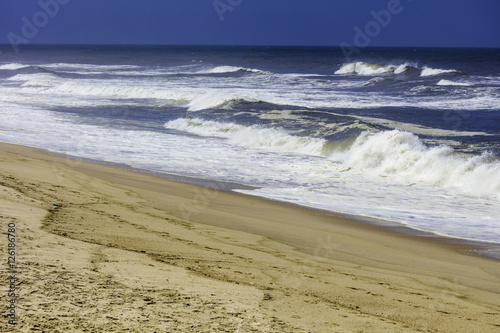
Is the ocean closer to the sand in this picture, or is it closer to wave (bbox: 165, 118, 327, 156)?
wave (bbox: 165, 118, 327, 156)

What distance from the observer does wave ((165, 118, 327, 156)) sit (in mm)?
16266

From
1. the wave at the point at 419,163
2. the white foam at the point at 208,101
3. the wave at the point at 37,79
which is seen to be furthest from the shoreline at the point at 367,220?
the wave at the point at 37,79

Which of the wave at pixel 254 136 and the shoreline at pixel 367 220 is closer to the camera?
the shoreline at pixel 367 220

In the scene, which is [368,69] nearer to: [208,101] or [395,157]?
[208,101]

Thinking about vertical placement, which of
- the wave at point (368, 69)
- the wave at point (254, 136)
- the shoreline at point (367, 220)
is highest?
the wave at point (368, 69)

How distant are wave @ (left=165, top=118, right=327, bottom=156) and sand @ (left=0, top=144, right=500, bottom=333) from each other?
7.45 m

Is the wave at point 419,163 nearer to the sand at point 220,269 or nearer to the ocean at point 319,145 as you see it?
the ocean at point 319,145

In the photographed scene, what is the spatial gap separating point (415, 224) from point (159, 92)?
2732 centimetres

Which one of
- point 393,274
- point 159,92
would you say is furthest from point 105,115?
point 393,274

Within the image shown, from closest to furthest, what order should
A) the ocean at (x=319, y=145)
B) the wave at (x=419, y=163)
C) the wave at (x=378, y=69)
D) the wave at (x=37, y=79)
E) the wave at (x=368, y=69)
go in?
the ocean at (x=319, y=145) → the wave at (x=419, y=163) → the wave at (x=37, y=79) → the wave at (x=378, y=69) → the wave at (x=368, y=69)

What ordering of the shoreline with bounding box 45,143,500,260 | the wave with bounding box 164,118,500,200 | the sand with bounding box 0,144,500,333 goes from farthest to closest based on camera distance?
1. the wave with bounding box 164,118,500,200
2. the shoreline with bounding box 45,143,500,260
3. the sand with bounding box 0,144,500,333

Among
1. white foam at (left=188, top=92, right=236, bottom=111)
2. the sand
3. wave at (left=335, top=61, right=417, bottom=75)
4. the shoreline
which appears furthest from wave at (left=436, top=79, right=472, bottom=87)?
the sand

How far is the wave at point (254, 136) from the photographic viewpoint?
1627 cm

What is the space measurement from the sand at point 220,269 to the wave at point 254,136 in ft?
24.5
